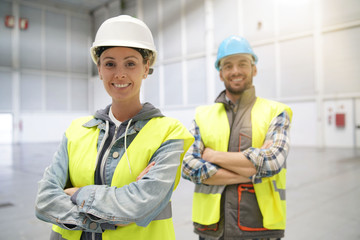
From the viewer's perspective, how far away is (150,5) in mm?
18734

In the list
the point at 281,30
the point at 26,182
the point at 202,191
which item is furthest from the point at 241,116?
the point at 281,30

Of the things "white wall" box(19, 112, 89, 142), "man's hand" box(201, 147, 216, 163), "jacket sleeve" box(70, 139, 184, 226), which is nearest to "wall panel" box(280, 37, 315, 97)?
"man's hand" box(201, 147, 216, 163)

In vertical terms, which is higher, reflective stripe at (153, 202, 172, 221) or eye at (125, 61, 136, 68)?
eye at (125, 61, 136, 68)

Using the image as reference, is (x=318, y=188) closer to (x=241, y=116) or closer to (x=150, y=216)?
(x=241, y=116)

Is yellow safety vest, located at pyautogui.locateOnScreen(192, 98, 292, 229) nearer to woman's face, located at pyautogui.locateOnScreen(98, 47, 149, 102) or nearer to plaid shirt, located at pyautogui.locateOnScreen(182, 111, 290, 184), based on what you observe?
plaid shirt, located at pyautogui.locateOnScreen(182, 111, 290, 184)

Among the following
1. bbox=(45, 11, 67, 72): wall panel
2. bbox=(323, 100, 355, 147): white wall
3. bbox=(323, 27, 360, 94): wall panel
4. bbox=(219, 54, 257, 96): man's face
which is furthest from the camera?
bbox=(45, 11, 67, 72): wall panel

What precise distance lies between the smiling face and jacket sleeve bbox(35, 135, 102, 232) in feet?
4.56

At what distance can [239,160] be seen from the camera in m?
2.05

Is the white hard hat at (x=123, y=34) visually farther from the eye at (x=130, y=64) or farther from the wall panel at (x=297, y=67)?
the wall panel at (x=297, y=67)

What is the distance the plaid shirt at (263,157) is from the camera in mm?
2012

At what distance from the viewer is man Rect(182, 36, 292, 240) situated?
2014 millimetres

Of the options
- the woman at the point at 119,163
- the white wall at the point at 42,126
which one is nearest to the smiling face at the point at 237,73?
the woman at the point at 119,163

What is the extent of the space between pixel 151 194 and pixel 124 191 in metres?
0.13

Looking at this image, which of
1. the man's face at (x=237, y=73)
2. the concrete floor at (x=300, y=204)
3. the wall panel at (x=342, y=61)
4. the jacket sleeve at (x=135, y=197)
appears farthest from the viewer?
the wall panel at (x=342, y=61)
